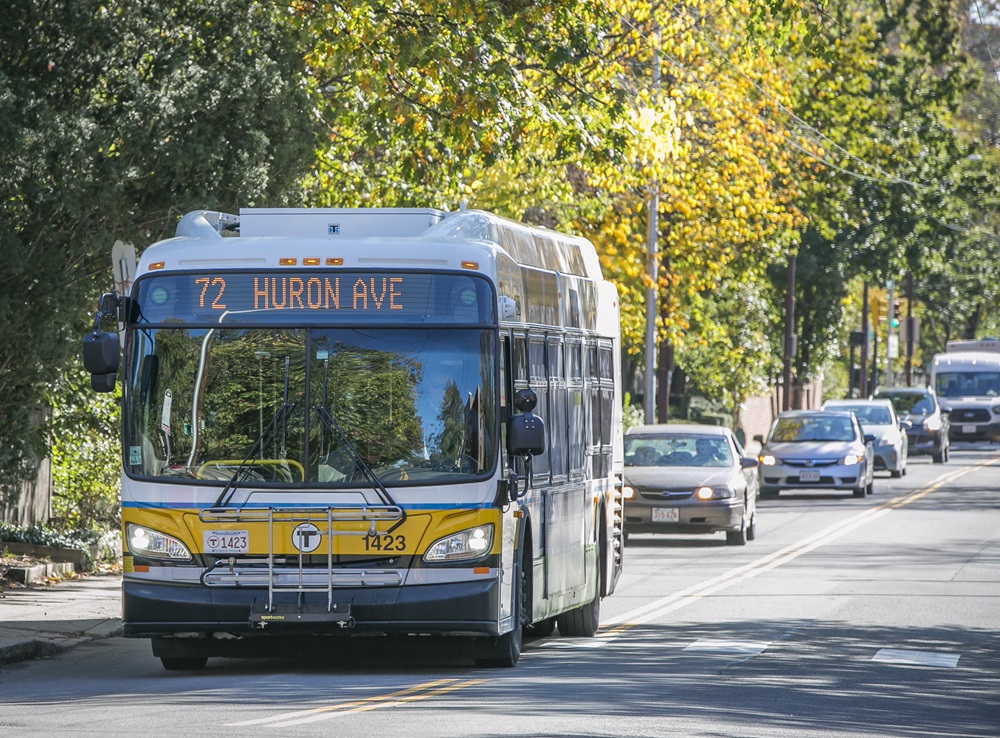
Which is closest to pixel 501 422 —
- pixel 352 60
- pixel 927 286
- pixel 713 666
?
pixel 713 666

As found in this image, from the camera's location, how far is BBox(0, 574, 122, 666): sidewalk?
44.1 feet

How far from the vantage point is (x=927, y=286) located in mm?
79750

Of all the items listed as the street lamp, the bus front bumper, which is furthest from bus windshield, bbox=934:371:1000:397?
the street lamp

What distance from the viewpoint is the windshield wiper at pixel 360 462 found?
1120cm

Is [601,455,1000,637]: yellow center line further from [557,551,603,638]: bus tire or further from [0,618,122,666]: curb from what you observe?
[0,618,122,666]: curb

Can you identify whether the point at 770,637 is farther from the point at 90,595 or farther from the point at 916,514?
the point at 916,514

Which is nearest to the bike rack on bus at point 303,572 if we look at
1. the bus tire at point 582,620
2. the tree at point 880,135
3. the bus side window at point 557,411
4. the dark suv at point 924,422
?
the bus side window at point 557,411

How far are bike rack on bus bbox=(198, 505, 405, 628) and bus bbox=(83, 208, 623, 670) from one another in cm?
1

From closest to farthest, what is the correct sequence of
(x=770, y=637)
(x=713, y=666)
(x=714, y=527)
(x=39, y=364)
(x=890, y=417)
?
(x=713, y=666)
(x=770, y=637)
(x=39, y=364)
(x=714, y=527)
(x=890, y=417)

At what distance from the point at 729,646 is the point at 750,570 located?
6.92 m

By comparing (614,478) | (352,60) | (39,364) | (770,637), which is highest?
(352,60)

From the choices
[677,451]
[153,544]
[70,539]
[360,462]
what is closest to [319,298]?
[360,462]

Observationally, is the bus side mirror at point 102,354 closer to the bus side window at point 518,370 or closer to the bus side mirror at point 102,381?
the bus side mirror at point 102,381

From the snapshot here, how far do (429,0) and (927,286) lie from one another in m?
66.3
